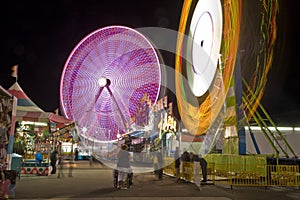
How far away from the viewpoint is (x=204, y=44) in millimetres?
19750

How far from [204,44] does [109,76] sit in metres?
5.99

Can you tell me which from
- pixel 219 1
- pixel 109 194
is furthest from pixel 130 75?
pixel 109 194

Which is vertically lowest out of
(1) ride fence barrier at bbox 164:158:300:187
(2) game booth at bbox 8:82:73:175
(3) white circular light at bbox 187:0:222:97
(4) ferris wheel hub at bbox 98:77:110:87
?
(1) ride fence barrier at bbox 164:158:300:187

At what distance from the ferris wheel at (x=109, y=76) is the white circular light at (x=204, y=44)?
2918 millimetres

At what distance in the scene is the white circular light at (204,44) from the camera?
17188 mm

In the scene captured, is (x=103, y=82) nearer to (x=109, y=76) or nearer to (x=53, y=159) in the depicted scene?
(x=109, y=76)

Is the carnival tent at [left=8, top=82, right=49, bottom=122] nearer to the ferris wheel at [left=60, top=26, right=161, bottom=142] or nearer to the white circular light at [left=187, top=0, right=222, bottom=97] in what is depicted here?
the ferris wheel at [left=60, top=26, right=161, bottom=142]

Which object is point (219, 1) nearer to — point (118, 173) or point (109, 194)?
point (118, 173)

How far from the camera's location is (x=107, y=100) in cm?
1941

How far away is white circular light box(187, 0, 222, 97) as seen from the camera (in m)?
17.2

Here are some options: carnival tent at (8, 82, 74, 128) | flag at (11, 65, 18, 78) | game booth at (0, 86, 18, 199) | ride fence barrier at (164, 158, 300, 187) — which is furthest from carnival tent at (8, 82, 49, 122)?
ride fence barrier at (164, 158, 300, 187)

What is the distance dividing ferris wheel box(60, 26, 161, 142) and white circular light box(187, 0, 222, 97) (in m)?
2.92

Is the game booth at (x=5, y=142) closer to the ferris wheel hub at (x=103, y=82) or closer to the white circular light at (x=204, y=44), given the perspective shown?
the ferris wheel hub at (x=103, y=82)

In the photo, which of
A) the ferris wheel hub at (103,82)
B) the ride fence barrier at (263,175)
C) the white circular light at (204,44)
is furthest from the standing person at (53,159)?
the white circular light at (204,44)
